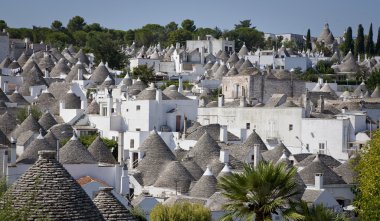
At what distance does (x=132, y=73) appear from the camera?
81.1 m

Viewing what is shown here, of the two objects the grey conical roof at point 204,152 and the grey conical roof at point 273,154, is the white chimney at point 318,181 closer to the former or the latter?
the grey conical roof at point 273,154

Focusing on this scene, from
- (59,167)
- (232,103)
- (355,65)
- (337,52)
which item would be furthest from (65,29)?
(59,167)

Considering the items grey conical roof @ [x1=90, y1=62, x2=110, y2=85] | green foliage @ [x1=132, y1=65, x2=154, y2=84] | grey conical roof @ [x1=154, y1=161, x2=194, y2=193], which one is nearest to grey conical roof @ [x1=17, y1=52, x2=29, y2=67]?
green foliage @ [x1=132, y1=65, x2=154, y2=84]

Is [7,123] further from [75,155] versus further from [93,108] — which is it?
[75,155]

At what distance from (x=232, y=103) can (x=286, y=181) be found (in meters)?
40.1

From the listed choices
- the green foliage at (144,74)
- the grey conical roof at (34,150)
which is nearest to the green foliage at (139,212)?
the grey conical roof at (34,150)

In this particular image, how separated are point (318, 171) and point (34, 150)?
40.2 feet

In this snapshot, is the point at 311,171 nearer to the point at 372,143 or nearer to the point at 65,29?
the point at 372,143

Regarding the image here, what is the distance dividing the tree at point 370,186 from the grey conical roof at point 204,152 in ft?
30.5

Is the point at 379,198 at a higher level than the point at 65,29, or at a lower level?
lower

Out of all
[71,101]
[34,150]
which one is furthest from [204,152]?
[71,101]

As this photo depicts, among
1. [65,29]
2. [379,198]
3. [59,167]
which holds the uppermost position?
[65,29]

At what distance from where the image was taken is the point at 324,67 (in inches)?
3871

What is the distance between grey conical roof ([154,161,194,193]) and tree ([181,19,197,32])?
11442cm
